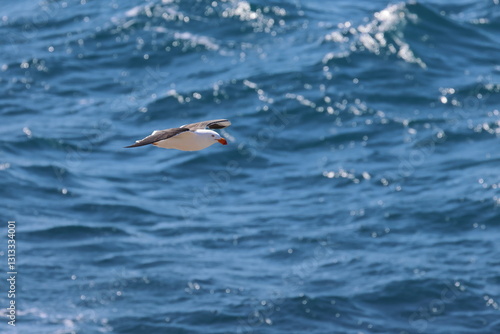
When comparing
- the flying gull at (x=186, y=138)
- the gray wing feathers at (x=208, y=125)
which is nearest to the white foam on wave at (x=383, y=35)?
the gray wing feathers at (x=208, y=125)

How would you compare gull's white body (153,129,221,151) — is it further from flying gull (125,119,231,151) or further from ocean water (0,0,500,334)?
ocean water (0,0,500,334)

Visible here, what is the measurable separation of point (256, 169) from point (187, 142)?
3262 centimetres

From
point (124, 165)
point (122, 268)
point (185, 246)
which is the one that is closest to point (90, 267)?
point (122, 268)

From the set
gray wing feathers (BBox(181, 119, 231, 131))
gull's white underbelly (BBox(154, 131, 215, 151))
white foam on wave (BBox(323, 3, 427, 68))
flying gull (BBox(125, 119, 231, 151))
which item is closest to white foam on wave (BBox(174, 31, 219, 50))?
white foam on wave (BBox(323, 3, 427, 68))

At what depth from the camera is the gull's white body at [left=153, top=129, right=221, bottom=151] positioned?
67.2 ft

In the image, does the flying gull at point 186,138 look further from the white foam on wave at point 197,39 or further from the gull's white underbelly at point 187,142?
the white foam on wave at point 197,39

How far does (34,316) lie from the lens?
141ft

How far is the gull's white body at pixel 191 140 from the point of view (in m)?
20.5

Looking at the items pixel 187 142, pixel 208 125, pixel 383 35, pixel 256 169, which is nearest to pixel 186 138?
pixel 187 142

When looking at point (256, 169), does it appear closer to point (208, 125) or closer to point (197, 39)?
point (197, 39)

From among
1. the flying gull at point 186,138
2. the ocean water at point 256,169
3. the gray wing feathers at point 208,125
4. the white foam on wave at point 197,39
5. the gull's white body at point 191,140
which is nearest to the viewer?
the flying gull at point 186,138

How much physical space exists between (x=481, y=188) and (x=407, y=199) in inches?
146

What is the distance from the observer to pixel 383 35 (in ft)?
197

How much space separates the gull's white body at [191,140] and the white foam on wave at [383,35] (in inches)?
1485
